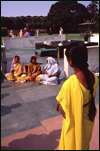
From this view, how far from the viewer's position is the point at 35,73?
7.01 m

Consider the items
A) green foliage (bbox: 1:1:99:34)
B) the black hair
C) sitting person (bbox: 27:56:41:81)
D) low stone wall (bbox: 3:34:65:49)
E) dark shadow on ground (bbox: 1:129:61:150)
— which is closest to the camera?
the black hair

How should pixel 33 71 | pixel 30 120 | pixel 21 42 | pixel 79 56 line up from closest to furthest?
1. pixel 79 56
2. pixel 30 120
3. pixel 33 71
4. pixel 21 42

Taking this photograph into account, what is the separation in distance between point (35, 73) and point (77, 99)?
5.40m

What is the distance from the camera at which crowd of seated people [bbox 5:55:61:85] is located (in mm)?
6602

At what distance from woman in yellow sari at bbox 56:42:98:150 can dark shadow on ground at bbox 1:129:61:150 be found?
4.22ft

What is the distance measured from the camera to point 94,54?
7629mm

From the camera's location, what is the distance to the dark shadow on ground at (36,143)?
120 inches

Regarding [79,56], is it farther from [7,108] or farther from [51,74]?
[51,74]

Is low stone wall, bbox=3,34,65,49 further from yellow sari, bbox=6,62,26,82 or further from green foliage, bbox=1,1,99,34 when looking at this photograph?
green foliage, bbox=1,1,99,34

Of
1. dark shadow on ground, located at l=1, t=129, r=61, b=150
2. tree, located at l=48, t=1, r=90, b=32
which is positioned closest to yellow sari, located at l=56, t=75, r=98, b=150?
dark shadow on ground, located at l=1, t=129, r=61, b=150

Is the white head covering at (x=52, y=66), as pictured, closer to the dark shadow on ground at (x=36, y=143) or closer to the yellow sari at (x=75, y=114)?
the dark shadow on ground at (x=36, y=143)

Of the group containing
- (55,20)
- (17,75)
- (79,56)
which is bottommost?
(17,75)

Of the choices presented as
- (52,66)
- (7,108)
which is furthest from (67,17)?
(7,108)

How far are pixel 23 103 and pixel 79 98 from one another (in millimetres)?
3505
